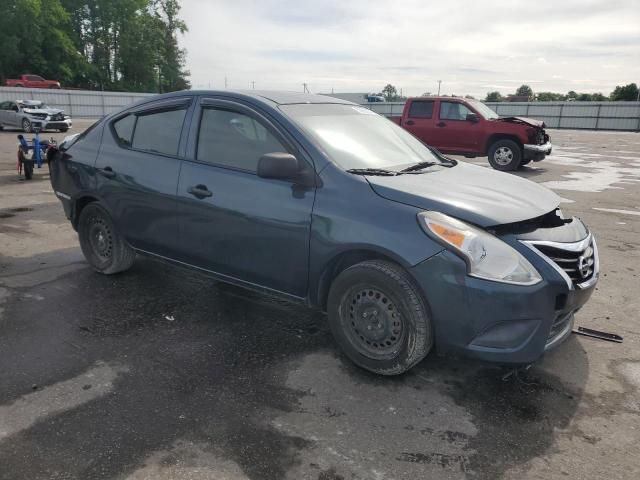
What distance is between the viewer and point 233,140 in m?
3.85

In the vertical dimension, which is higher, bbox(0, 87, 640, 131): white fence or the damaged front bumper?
bbox(0, 87, 640, 131): white fence

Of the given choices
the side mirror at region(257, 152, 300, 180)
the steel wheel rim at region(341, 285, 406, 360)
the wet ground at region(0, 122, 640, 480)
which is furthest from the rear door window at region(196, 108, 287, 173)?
the wet ground at region(0, 122, 640, 480)

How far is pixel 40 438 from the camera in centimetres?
263

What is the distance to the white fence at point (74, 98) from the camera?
35.6 meters

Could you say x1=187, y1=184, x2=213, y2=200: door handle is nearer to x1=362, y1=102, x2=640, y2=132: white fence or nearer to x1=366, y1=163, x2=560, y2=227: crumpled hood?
x1=366, y1=163, x2=560, y2=227: crumpled hood

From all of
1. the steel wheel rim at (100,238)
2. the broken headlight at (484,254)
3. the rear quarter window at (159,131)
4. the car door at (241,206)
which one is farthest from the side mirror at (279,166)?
the steel wheel rim at (100,238)

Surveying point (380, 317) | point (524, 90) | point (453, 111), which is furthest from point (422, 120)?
point (524, 90)

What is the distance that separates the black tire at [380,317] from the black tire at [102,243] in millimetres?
2410

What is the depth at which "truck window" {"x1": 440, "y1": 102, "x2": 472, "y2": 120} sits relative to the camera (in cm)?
1418

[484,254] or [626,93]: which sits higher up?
[626,93]

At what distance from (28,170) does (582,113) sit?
A: 39.0m

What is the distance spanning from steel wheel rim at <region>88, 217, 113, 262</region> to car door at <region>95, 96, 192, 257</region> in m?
0.30

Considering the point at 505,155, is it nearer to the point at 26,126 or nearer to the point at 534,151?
the point at 534,151

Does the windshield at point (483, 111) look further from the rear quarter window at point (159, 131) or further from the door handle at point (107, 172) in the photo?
the door handle at point (107, 172)
